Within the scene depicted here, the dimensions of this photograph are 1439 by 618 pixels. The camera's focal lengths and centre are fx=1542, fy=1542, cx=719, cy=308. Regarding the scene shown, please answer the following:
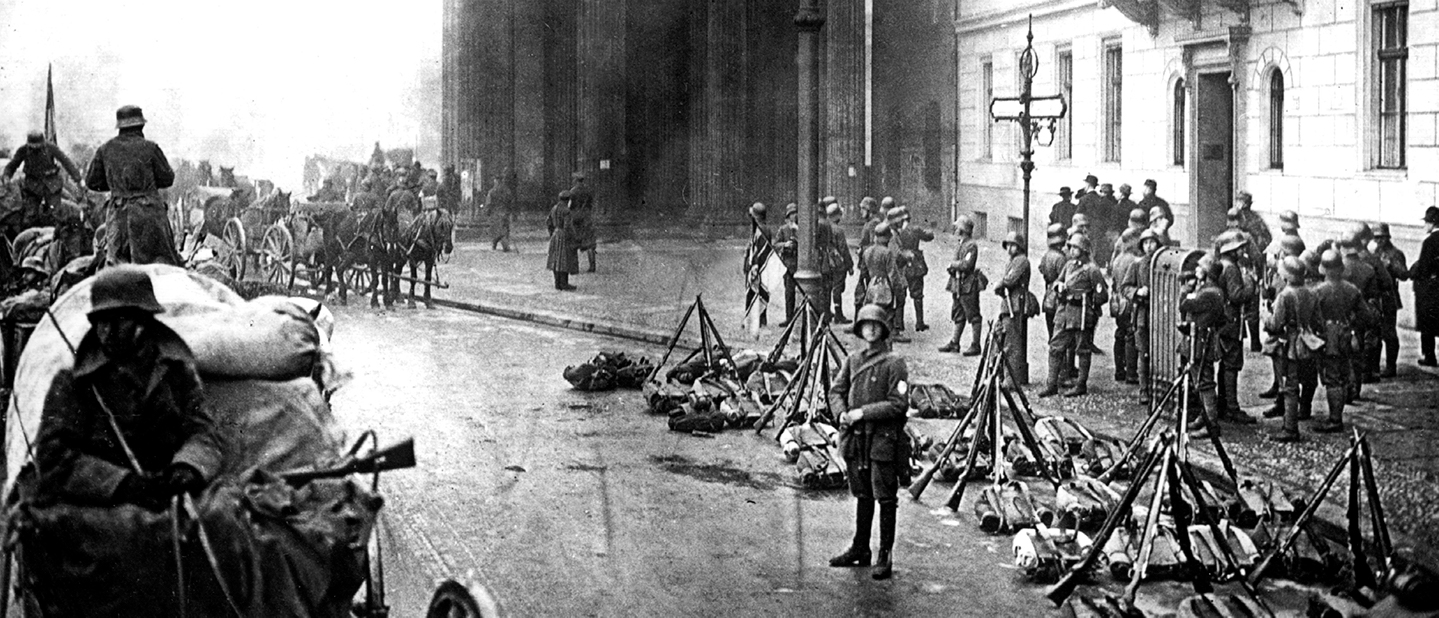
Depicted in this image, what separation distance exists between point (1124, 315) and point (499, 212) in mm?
20696

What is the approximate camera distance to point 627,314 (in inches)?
869

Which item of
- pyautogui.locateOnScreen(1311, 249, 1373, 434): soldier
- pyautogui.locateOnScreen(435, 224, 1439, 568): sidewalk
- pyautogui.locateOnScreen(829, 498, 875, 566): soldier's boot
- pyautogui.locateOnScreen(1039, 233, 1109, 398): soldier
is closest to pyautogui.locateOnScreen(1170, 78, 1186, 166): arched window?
pyautogui.locateOnScreen(435, 224, 1439, 568): sidewalk

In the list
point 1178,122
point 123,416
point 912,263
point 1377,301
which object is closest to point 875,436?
point 123,416

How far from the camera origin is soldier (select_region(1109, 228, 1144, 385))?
51.4 feet

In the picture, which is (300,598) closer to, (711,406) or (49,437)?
(49,437)

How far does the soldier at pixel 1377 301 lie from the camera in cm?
1527

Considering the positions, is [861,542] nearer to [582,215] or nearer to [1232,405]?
[1232,405]

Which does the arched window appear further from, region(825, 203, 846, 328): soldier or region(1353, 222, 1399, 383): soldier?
region(1353, 222, 1399, 383): soldier

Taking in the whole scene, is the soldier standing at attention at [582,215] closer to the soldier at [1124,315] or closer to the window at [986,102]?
the window at [986,102]

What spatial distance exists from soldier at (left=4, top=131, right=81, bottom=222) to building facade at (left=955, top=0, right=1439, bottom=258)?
445 inches

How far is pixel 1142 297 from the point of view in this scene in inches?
601

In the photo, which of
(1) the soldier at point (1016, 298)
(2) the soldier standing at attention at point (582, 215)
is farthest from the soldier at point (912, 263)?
(2) the soldier standing at attention at point (582, 215)

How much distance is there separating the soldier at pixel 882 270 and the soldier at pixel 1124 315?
3.00 metres

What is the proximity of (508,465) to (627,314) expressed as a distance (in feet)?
32.9
